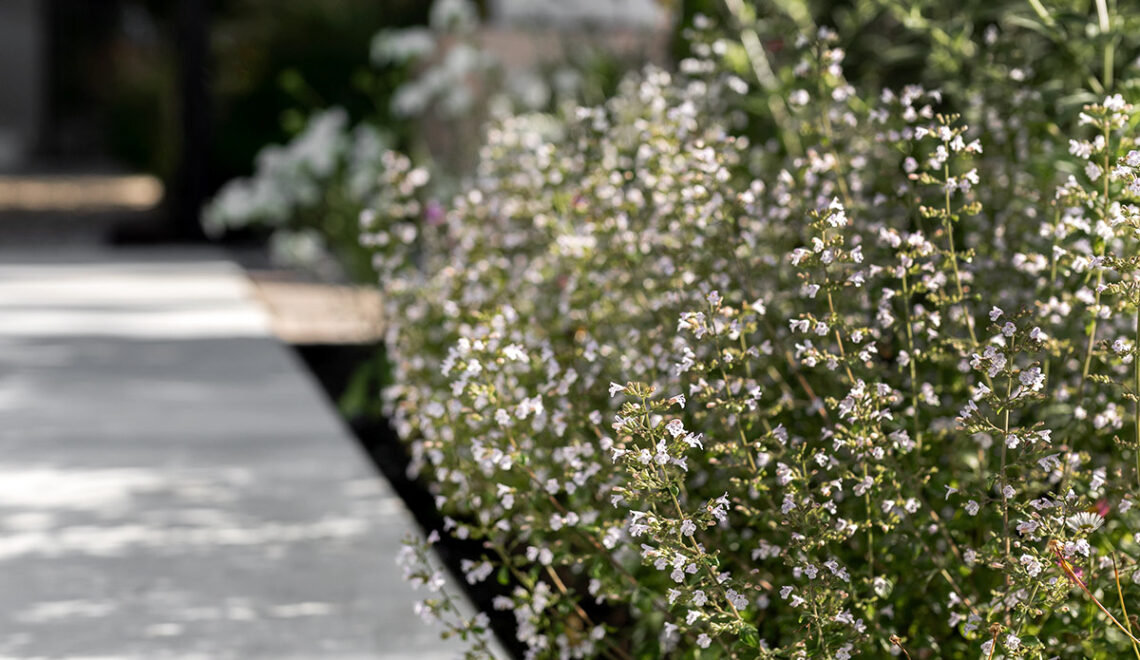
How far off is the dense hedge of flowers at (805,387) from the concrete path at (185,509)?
291 mm

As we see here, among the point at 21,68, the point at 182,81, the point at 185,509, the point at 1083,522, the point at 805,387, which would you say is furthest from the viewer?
the point at 21,68

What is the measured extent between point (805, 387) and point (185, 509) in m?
1.74

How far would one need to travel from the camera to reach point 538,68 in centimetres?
637

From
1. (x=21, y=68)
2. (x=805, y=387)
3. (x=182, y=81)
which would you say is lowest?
(x=21, y=68)

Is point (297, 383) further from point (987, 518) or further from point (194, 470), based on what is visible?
point (987, 518)

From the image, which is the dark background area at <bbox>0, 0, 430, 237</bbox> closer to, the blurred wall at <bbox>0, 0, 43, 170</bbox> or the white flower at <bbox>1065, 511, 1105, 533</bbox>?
the blurred wall at <bbox>0, 0, 43, 170</bbox>

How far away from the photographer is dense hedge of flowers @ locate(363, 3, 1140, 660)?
5.49 feet

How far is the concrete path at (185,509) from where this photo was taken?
2436mm

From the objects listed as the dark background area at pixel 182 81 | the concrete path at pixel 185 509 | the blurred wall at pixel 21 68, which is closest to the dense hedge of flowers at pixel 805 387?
the concrete path at pixel 185 509

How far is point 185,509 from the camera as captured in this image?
3.17m

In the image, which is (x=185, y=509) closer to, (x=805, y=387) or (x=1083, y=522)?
(x=805, y=387)

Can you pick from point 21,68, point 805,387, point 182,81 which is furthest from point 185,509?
point 21,68

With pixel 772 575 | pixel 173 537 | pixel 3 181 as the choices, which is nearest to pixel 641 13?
pixel 173 537

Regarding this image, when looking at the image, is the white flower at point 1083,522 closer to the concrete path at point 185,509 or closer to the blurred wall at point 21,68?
the concrete path at point 185,509
